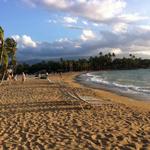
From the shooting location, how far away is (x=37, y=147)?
896 cm

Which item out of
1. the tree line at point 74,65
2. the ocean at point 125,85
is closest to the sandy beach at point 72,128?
the ocean at point 125,85

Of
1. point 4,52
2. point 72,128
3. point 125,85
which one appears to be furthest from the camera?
point 125,85

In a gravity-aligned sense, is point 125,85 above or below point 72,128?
below

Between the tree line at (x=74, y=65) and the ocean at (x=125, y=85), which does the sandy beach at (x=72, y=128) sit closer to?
the ocean at (x=125, y=85)

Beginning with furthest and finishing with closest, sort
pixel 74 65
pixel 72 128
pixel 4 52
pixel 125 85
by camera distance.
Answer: pixel 74 65 < pixel 125 85 < pixel 4 52 < pixel 72 128

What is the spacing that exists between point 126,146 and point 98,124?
3.24 metres

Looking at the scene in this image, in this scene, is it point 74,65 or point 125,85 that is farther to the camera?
point 74,65

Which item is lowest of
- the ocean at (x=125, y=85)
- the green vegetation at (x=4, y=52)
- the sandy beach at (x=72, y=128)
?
the ocean at (x=125, y=85)

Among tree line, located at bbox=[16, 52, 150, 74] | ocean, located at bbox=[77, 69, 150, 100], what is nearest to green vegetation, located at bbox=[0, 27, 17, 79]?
ocean, located at bbox=[77, 69, 150, 100]

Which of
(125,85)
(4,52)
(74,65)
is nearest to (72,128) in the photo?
(4,52)

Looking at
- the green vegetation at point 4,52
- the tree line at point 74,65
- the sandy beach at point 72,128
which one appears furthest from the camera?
the tree line at point 74,65

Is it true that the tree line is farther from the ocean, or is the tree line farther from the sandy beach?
the sandy beach

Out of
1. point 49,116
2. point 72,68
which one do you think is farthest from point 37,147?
point 72,68

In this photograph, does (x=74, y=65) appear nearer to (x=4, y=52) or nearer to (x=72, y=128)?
(x=4, y=52)
